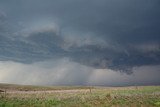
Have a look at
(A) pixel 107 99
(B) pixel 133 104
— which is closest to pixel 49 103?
(A) pixel 107 99

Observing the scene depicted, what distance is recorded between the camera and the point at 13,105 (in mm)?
45438

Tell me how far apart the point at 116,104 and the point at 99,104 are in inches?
105

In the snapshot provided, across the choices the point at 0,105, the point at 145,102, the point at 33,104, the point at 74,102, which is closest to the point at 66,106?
the point at 74,102

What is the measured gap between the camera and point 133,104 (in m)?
45.9

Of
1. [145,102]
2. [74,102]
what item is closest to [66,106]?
[74,102]

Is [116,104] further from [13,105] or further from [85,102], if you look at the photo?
[13,105]

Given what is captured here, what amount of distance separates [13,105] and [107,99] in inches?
609

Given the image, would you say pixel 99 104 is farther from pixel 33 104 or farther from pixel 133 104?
pixel 33 104

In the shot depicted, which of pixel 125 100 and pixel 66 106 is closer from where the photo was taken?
pixel 66 106

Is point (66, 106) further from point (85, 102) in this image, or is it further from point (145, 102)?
point (145, 102)

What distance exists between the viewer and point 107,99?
163ft

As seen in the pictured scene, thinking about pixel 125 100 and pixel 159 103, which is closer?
pixel 159 103

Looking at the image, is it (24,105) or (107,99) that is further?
(107,99)

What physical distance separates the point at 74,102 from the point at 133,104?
30.7 feet
